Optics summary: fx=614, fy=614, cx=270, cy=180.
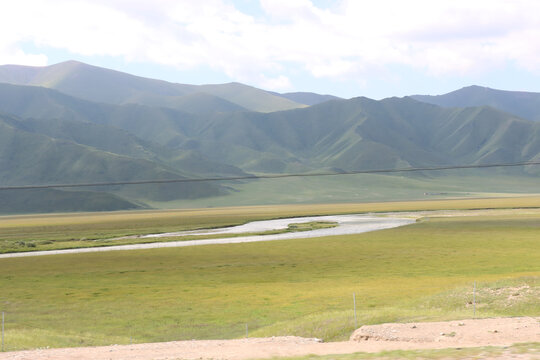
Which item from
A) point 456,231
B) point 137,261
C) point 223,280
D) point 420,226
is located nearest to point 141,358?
point 223,280

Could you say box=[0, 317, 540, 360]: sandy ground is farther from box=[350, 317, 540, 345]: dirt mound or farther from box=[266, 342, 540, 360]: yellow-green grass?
box=[266, 342, 540, 360]: yellow-green grass

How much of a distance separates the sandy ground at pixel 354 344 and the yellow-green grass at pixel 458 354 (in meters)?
0.86

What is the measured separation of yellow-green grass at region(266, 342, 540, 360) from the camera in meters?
16.8

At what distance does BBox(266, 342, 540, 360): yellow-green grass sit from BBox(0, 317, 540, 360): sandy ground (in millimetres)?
861

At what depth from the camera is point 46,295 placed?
4288 centimetres

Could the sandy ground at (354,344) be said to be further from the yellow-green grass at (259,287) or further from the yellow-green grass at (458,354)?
the yellow-green grass at (259,287)

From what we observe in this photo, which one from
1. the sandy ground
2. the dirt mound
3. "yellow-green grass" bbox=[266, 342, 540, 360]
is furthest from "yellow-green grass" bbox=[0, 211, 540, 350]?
"yellow-green grass" bbox=[266, 342, 540, 360]

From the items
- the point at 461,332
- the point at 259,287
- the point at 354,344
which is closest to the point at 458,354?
the point at 461,332

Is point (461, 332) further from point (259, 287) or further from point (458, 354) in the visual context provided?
point (259, 287)

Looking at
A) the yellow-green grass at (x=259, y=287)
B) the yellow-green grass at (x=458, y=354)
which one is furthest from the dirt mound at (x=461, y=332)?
the yellow-green grass at (x=259, y=287)

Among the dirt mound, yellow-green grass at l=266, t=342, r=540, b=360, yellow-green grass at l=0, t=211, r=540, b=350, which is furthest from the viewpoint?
yellow-green grass at l=0, t=211, r=540, b=350

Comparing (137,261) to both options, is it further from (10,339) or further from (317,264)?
(10,339)

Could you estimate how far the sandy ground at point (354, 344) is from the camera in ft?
64.9

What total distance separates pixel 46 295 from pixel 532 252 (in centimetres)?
4490
